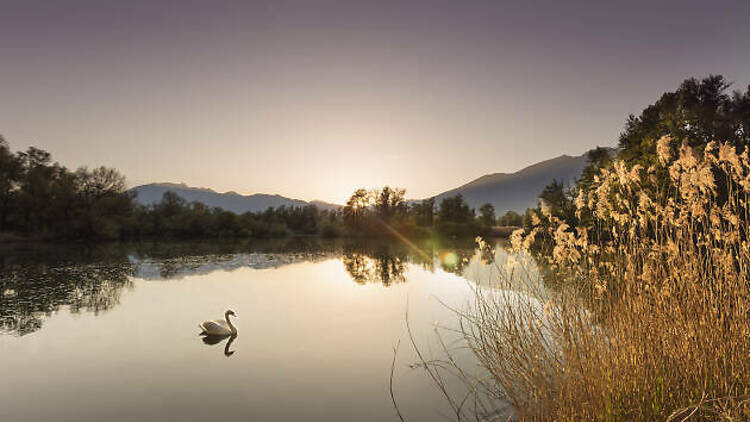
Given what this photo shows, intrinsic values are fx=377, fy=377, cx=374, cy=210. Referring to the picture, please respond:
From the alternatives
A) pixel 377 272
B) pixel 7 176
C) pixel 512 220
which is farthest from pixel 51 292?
pixel 512 220

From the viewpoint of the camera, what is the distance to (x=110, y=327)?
9.60 meters

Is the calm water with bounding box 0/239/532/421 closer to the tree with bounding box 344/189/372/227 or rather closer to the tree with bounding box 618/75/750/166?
the tree with bounding box 618/75/750/166

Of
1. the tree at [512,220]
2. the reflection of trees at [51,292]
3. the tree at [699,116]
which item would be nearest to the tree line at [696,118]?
the tree at [699,116]

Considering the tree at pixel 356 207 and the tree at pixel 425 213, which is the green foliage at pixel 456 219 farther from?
the tree at pixel 356 207

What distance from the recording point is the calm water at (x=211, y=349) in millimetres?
5645

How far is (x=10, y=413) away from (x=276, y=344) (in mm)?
4327

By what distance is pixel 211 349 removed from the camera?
27.0 ft

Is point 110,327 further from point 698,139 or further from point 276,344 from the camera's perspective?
point 698,139

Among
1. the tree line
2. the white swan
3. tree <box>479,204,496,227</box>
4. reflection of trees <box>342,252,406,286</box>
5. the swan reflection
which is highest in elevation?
the tree line

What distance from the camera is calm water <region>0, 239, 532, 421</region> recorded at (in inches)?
222

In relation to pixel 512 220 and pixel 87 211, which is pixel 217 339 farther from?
pixel 512 220

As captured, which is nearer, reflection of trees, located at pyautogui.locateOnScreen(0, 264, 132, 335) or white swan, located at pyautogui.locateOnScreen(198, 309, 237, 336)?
white swan, located at pyautogui.locateOnScreen(198, 309, 237, 336)

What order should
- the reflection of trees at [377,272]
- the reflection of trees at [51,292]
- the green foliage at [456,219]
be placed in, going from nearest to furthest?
1. the reflection of trees at [51,292]
2. the reflection of trees at [377,272]
3. the green foliage at [456,219]

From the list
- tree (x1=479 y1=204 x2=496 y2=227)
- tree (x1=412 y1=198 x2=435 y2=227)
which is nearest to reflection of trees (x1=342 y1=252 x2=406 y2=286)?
tree (x1=412 y1=198 x2=435 y2=227)
